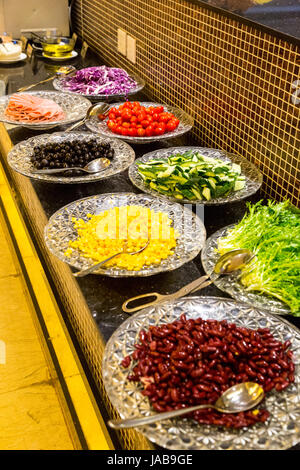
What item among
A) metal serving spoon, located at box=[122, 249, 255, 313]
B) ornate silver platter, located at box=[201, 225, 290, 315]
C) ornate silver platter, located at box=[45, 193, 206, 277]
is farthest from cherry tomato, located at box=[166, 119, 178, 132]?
metal serving spoon, located at box=[122, 249, 255, 313]

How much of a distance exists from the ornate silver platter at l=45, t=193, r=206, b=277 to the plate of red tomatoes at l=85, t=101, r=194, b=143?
0.47 meters

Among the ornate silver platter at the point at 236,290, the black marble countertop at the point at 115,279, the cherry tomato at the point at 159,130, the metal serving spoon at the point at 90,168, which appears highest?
the cherry tomato at the point at 159,130

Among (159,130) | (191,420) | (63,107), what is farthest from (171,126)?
(191,420)

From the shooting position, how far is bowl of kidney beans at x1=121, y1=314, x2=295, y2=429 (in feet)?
3.05

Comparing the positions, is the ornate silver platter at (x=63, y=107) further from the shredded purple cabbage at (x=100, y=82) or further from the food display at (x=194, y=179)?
the food display at (x=194, y=179)

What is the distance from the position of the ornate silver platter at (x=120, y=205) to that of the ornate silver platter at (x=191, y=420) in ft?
0.51

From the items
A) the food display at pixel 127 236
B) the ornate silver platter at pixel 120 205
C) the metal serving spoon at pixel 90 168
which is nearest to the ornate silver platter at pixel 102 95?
the metal serving spoon at pixel 90 168

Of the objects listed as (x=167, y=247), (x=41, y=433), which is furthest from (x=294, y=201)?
(x=41, y=433)

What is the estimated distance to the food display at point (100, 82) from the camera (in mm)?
2428

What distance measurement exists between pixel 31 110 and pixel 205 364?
1.51 m

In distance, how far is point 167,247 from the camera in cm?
135

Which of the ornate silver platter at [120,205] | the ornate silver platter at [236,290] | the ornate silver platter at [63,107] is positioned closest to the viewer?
the ornate silver platter at [236,290]

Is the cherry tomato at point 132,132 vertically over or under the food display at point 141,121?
under

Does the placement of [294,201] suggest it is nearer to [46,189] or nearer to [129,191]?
[129,191]
